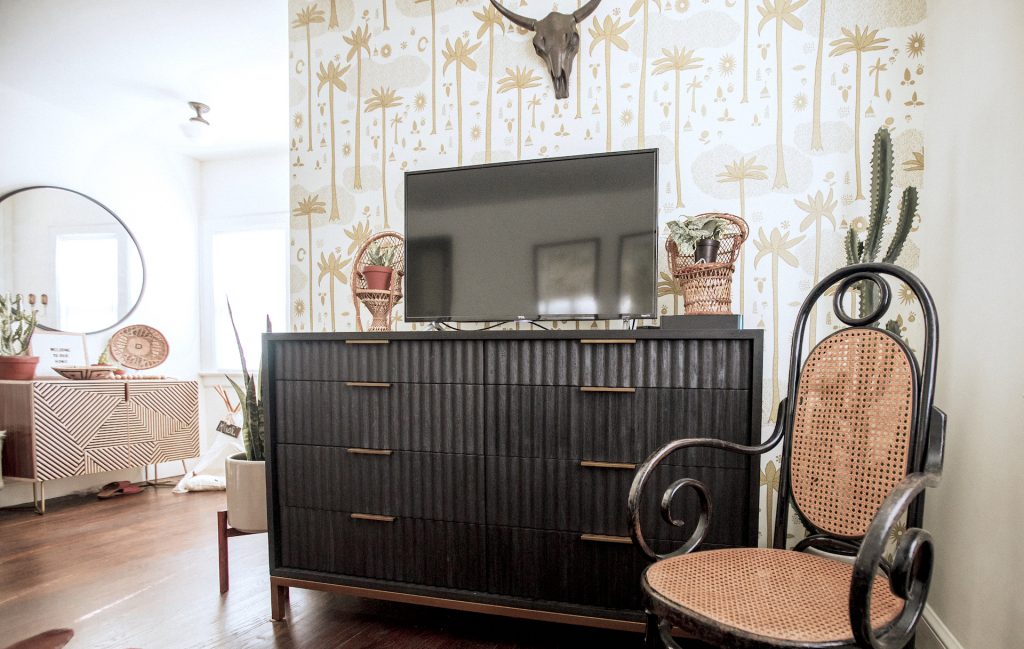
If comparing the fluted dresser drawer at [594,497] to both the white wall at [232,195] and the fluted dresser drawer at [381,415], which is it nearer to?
the fluted dresser drawer at [381,415]

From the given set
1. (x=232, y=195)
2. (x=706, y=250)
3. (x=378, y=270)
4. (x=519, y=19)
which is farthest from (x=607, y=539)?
(x=232, y=195)

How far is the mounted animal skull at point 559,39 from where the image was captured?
2045 millimetres

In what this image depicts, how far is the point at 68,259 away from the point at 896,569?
460cm

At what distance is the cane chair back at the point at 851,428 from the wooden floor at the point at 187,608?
798 mm

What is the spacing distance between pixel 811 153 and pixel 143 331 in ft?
14.1

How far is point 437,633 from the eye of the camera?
1758mm

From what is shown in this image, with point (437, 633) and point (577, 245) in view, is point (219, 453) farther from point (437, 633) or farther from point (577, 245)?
point (577, 245)

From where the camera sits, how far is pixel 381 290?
6.59 ft

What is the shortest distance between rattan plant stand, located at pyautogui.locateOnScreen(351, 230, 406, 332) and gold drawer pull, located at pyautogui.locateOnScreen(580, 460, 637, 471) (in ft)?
2.88

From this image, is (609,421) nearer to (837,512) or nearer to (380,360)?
(837,512)

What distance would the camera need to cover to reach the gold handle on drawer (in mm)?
1753

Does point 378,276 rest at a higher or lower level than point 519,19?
lower

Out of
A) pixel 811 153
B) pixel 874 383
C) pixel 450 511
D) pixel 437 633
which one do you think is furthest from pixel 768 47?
pixel 437 633

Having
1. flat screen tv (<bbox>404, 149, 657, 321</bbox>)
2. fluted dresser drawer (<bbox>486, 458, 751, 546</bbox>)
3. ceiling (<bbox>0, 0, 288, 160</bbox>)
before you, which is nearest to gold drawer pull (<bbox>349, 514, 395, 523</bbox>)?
fluted dresser drawer (<bbox>486, 458, 751, 546</bbox>)
